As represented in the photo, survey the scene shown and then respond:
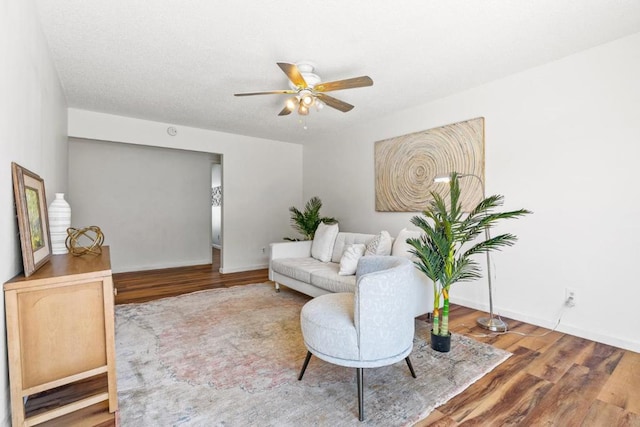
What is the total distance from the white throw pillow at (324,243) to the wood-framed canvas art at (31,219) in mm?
2654

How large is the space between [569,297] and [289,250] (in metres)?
3.01

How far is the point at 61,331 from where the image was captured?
1498mm

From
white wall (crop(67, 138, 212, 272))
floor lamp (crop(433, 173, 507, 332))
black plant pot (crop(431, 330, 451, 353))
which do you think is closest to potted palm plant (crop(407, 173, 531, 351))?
black plant pot (crop(431, 330, 451, 353))

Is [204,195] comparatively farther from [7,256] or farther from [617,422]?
[617,422]

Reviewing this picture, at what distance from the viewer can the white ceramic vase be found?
2227 millimetres

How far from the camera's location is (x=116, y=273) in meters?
5.20

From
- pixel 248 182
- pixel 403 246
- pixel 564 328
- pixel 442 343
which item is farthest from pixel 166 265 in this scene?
pixel 564 328

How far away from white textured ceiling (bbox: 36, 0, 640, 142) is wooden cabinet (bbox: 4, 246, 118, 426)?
1.76 m

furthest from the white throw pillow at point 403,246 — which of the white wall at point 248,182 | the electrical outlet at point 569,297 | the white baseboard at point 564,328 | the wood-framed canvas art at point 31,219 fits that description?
the white wall at point 248,182

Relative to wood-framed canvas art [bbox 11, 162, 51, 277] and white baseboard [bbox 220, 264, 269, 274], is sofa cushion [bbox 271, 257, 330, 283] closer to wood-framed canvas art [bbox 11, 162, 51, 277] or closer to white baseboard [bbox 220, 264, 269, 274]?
white baseboard [bbox 220, 264, 269, 274]

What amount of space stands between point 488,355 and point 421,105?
2888 mm

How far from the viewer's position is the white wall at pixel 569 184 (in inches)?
94.0

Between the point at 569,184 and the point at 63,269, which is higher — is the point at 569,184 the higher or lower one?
the higher one

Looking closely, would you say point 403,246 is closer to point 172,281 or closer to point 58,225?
point 58,225
